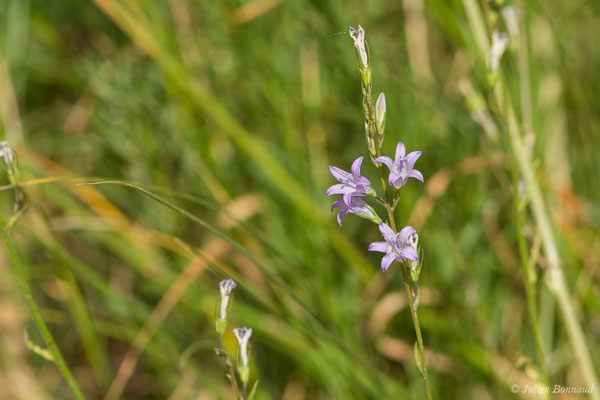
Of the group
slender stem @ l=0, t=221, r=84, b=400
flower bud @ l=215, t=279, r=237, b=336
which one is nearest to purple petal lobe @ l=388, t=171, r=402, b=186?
flower bud @ l=215, t=279, r=237, b=336

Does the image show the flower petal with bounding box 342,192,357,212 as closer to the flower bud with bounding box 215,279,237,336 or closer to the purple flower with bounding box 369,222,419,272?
the purple flower with bounding box 369,222,419,272

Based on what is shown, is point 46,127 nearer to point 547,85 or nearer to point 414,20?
point 414,20

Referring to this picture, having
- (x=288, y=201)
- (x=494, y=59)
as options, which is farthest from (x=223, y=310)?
(x=288, y=201)

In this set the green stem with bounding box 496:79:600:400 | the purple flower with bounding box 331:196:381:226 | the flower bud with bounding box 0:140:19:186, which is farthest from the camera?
the green stem with bounding box 496:79:600:400

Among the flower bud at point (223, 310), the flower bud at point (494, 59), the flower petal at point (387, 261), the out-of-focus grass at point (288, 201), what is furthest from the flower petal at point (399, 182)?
the out-of-focus grass at point (288, 201)

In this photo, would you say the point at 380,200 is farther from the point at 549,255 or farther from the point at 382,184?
the point at 549,255

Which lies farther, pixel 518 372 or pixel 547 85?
pixel 547 85

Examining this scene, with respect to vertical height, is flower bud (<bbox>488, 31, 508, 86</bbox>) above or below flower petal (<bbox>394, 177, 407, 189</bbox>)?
above

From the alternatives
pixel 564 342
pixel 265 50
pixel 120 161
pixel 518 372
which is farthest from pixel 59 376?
pixel 564 342
